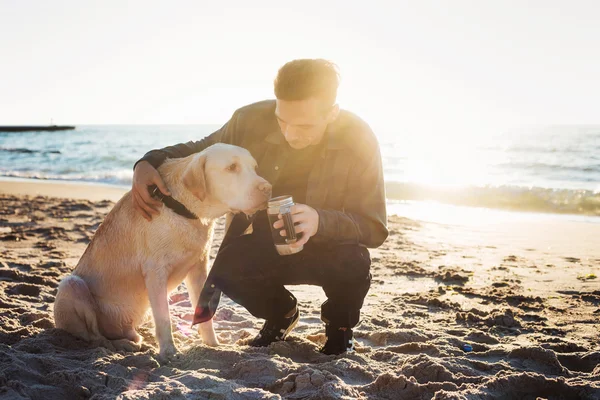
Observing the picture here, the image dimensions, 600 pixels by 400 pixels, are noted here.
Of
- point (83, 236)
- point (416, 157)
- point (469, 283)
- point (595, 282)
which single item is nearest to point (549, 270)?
point (595, 282)

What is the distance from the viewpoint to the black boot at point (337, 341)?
3633 mm

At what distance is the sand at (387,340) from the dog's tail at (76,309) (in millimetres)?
77

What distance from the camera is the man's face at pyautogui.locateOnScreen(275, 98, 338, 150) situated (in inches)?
129

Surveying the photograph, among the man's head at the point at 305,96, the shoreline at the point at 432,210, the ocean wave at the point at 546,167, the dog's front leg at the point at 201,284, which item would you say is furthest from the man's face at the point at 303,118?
the ocean wave at the point at 546,167

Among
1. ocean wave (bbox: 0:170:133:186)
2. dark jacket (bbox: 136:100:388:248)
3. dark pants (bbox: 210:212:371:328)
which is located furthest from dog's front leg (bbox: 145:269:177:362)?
ocean wave (bbox: 0:170:133:186)

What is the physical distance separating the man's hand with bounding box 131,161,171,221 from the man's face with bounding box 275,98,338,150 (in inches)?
33.6

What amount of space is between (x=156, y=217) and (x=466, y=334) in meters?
2.41

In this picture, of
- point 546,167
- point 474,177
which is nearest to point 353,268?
point 474,177

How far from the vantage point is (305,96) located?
326 cm

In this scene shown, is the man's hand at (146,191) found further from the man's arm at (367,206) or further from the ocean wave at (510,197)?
the ocean wave at (510,197)

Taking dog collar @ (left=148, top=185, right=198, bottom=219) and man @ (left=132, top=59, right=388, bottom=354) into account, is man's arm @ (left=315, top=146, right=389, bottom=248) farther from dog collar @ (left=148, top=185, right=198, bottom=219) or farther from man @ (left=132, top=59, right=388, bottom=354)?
dog collar @ (left=148, top=185, right=198, bottom=219)

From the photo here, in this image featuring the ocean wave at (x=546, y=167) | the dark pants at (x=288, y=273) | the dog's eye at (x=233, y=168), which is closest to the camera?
the dog's eye at (x=233, y=168)

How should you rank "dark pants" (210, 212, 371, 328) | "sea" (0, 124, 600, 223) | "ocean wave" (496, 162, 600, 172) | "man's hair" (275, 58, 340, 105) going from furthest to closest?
"ocean wave" (496, 162, 600, 172) → "sea" (0, 124, 600, 223) → "dark pants" (210, 212, 371, 328) → "man's hair" (275, 58, 340, 105)

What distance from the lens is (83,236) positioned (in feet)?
25.8
